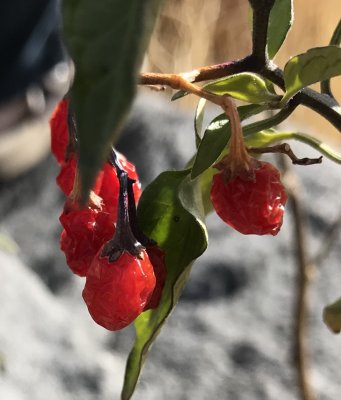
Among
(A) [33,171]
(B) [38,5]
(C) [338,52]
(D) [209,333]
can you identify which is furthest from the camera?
(B) [38,5]

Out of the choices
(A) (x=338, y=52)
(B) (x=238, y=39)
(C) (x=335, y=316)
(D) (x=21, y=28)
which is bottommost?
(B) (x=238, y=39)

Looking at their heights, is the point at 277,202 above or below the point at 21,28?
above

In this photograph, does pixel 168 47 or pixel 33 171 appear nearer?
pixel 33 171

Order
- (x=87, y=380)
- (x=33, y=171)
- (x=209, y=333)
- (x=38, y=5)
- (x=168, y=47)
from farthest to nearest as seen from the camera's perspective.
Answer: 1. (x=168, y=47)
2. (x=38, y=5)
3. (x=33, y=171)
4. (x=209, y=333)
5. (x=87, y=380)

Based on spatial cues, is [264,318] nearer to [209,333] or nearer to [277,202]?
[209,333]

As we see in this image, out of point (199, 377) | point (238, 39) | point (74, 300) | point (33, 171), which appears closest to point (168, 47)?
point (238, 39)

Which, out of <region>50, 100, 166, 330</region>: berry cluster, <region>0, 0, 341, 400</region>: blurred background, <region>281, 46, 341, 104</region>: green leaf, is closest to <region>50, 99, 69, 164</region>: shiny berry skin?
<region>50, 100, 166, 330</region>: berry cluster

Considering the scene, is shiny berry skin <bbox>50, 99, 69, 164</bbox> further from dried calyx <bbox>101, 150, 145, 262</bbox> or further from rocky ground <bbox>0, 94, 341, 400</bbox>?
rocky ground <bbox>0, 94, 341, 400</bbox>

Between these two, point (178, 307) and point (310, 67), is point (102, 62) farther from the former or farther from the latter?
point (178, 307)
